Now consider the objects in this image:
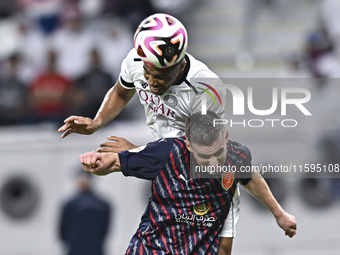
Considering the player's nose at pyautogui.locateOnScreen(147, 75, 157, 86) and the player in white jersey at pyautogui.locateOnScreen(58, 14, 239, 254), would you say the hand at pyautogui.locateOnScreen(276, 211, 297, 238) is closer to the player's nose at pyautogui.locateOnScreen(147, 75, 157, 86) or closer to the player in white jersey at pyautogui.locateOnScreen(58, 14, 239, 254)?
the player in white jersey at pyautogui.locateOnScreen(58, 14, 239, 254)

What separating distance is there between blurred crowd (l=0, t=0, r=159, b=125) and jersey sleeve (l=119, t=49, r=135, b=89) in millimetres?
3982

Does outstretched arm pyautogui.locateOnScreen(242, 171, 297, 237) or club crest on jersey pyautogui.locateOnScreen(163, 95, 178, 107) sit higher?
club crest on jersey pyautogui.locateOnScreen(163, 95, 178, 107)

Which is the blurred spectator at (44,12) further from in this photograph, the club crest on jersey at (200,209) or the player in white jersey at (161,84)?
the club crest on jersey at (200,209)

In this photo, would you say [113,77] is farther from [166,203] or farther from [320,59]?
[166,203]

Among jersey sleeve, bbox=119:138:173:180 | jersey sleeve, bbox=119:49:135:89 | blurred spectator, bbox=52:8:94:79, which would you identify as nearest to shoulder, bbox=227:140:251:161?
jersey sleeve, bbox=119:138:173:180

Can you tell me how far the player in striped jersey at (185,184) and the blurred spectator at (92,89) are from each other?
485cm

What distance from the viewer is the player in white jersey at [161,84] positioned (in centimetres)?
419

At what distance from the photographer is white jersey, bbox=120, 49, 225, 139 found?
466cm

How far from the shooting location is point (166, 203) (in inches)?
167

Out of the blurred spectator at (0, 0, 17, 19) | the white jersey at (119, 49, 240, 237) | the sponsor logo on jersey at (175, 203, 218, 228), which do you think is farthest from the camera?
the blurred spectator at (0, 0, 17, 19)

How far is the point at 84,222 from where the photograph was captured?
780cm

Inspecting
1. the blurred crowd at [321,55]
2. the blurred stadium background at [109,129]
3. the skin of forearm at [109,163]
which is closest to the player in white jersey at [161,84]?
the skin of forearm at [109,163]

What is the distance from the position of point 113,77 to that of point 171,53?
5.13 m

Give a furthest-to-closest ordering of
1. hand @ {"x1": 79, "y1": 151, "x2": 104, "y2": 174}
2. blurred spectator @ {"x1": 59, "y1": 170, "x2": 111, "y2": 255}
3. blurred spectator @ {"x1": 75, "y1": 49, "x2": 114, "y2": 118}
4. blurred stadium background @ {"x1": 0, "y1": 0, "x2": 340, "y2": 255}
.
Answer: blurred spectator @ {"x1": 75, "y1": 49, "x2": 114, "y2": 118}
blurred stadium background @ {"x1": 0, "y1": 0, "x2": 340, "y2": 255}
blurred spectator @ {"x1": 59, "y1": 170, "x2": 111, "y2": 255}
hand @ {"x1": 79, "y1": 151, "x2": 104, "y2": 174}
